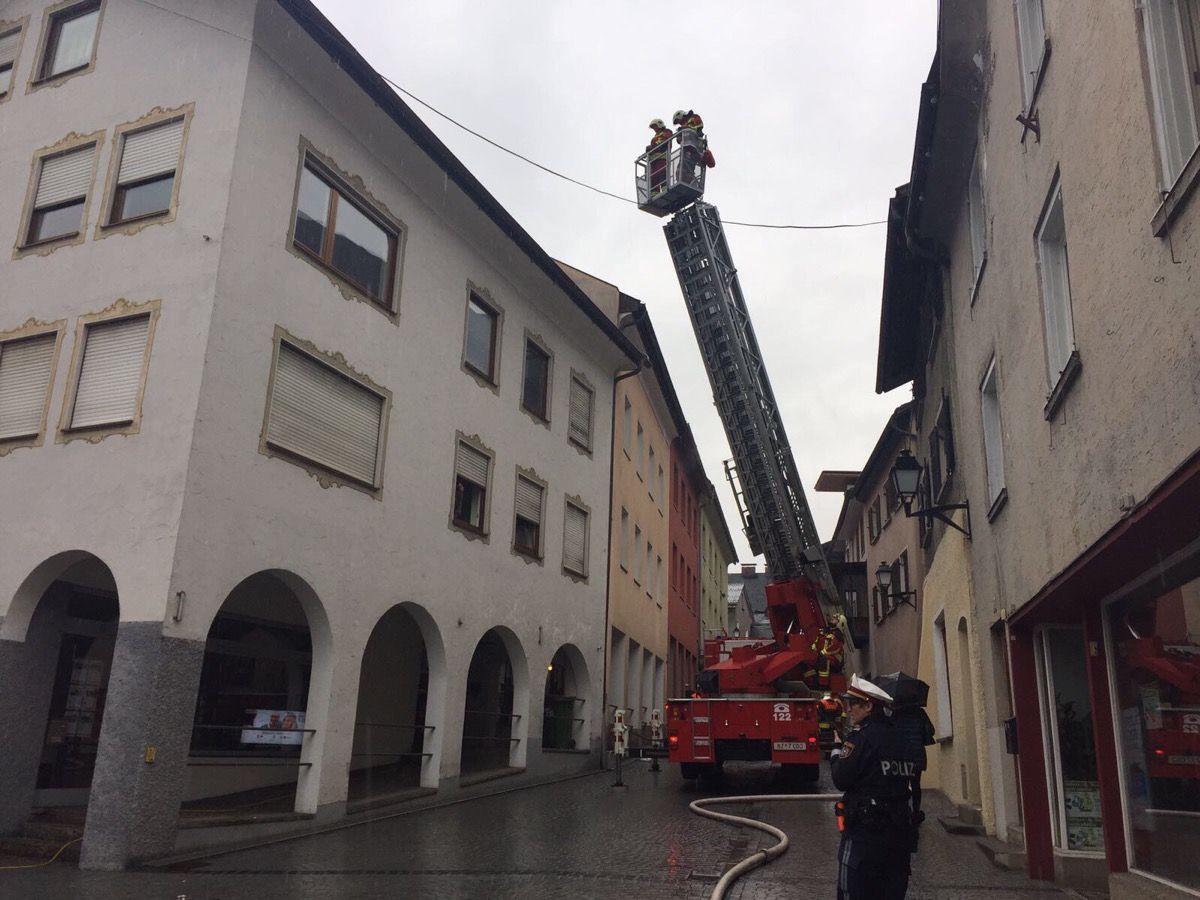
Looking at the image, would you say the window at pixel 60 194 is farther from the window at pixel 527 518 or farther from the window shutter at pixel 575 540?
the window shutter at pixel 575 540

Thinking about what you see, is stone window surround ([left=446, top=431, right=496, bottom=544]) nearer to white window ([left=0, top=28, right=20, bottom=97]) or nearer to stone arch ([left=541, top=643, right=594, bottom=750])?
stone arch ([left=541, top=643, right=594, bottom=750])

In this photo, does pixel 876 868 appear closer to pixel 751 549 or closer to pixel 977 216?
pixel 977 216

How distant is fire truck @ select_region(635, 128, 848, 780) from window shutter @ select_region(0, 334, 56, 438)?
33.4 feet

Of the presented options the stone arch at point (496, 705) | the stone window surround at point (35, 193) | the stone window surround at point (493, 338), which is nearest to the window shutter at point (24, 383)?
the stone window surround at point (35, 193)

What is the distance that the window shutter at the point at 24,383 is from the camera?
11891mm

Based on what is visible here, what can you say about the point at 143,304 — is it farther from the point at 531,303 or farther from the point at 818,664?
the point at 818,664

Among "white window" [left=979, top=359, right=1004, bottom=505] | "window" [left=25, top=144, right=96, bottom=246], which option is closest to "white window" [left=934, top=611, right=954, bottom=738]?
"white window" [left=979, top=359, right=1004, bottom=505]

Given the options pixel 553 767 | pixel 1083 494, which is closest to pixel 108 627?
pixel 553 767

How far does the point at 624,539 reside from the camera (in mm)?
24828

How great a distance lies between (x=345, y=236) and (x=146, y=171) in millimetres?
2464

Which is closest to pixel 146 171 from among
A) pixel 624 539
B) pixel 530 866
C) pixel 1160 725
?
pixel 530 866

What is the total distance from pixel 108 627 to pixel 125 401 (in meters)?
3.20

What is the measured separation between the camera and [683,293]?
20.8 metres

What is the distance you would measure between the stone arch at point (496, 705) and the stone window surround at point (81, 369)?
7514 millimetres
